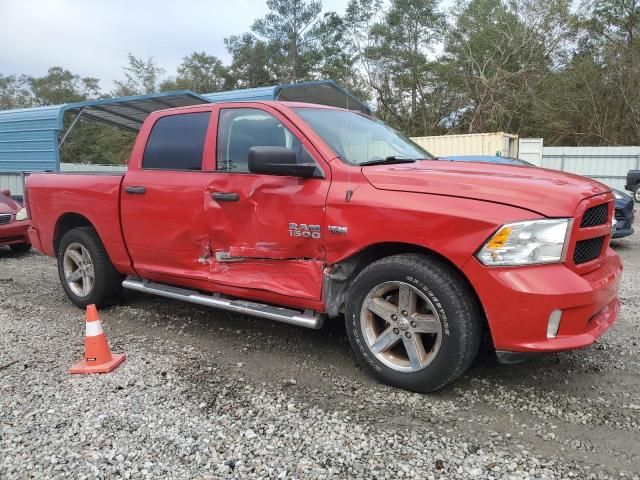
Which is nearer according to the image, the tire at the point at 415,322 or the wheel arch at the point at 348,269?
the tire at the point at 415,322

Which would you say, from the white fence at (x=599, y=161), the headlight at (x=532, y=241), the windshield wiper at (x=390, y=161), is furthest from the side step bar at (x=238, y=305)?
the white fence at (x=599, y=161)

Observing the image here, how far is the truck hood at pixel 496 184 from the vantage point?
275 cm

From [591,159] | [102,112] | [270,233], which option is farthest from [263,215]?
[591,159]

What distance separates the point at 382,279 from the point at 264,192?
3.56 feet

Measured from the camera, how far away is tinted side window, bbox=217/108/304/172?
3789 mm

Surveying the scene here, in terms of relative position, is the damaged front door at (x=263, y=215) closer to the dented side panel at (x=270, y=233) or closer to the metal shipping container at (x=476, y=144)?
the dented side panel at (x=270, y=233)

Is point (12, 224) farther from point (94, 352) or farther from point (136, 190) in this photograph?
point (94, 352)

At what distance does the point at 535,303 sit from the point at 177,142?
308cm

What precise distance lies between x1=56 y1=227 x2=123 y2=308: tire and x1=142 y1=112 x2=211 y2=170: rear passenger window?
3.41 ft

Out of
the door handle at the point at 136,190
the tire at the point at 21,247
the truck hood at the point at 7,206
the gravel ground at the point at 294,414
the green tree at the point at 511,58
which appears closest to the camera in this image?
the gravel ground at the point at 294,414

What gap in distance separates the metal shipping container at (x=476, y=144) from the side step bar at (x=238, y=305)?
14427mm

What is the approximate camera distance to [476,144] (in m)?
18.0

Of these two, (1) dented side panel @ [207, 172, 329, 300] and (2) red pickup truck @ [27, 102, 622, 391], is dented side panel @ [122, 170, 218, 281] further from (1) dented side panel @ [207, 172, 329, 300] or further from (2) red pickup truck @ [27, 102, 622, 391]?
(1) dented side panel @ [207, 172, 329, 300]

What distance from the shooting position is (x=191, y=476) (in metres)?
2.40
